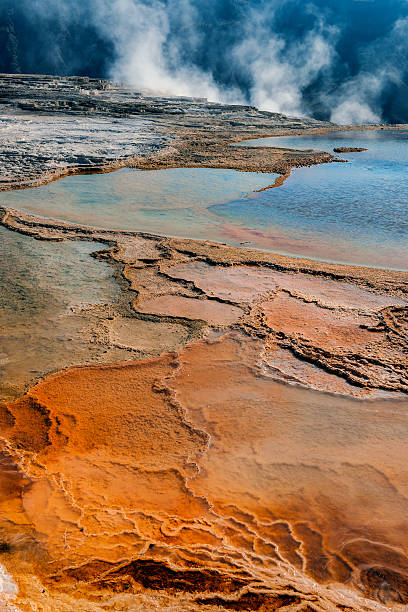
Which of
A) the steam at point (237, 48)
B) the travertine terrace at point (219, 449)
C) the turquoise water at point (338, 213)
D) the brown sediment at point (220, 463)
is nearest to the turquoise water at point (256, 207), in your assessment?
the turquoise water at point (338, 213)

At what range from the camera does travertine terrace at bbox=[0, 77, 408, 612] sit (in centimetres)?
205

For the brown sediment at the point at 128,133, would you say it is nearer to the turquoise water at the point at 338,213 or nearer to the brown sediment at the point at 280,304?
the turquoise water at the point at 338,213

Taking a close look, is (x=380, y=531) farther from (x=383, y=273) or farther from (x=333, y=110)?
(x=333, y=110)

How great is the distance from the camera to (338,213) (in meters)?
7.41

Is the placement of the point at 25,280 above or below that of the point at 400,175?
below

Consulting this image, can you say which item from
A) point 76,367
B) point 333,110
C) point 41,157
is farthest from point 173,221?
point 333,110

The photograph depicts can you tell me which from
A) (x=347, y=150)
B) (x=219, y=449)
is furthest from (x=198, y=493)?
(x=347, y=150)

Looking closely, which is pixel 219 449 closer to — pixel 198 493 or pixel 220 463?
pixel 220 463

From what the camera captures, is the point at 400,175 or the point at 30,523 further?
the point at 400,175

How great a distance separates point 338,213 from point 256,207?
130 cm

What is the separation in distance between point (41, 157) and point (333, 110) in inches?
645

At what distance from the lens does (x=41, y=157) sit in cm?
956

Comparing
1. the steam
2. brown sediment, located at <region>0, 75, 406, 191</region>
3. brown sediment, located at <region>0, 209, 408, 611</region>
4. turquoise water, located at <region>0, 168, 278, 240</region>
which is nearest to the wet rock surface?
brown sediment, located at <region>0, 75, 406, 191</region>

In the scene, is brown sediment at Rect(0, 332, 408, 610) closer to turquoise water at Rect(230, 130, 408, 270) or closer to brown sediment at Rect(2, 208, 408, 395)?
brown sediment at Rect(2, 208, 408, 395)
